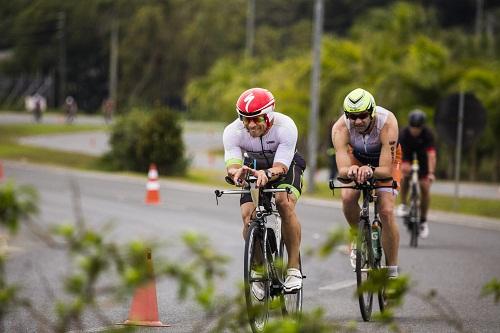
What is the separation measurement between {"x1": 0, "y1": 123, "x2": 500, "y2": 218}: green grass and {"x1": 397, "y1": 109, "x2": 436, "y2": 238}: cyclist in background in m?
3.04

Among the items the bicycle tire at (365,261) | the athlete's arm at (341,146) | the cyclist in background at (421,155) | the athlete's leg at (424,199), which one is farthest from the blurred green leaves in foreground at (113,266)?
the athlete's leg at (424,199)

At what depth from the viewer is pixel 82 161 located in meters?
39.1

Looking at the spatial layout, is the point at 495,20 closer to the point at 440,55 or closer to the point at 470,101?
the point at 440,55

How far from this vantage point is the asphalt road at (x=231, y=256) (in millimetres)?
9109

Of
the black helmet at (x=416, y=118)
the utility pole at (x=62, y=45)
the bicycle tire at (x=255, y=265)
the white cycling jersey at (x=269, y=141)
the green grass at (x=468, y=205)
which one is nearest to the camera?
the bicycle tire at (x=255, y=265)

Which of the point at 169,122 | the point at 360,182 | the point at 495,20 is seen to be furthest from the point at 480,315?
the point at 495,20

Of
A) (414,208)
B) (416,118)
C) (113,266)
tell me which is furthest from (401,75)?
(113,266)

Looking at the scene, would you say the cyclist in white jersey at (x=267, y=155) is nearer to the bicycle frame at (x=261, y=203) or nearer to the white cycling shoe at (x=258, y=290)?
the bicycle frame at (x=261, y=203)

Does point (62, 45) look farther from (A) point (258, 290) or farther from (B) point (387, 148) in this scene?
(A) point (258, 290)

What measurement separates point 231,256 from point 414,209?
6.50m

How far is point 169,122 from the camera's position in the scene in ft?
113

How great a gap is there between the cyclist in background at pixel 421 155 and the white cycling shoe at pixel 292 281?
7.21 metres

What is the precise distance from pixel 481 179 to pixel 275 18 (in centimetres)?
6692

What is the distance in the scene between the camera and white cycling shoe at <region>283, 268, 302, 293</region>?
829 centimetres
